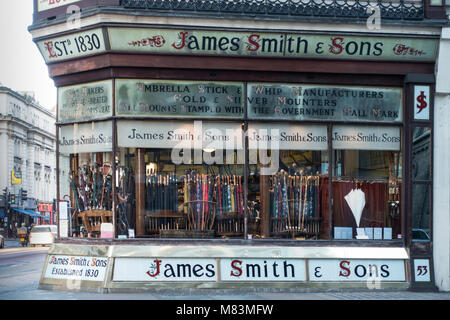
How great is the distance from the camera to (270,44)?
40.2ft

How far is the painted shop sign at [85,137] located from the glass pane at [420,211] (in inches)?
253

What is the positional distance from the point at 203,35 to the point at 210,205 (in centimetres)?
357

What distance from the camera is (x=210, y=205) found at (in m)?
12.9

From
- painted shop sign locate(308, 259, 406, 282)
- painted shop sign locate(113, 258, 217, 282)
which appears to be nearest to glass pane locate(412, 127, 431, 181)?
painted shop sign locate(308, 259, 406, 282)

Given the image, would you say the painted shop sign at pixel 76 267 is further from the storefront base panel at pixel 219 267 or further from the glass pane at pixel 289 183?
the glass pane at pixel 289 183

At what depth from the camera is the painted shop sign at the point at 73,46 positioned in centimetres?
1205

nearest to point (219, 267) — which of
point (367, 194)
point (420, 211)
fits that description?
point (367, 194)

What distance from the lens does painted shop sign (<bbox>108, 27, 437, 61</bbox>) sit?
471 inches

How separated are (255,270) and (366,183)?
3232mm

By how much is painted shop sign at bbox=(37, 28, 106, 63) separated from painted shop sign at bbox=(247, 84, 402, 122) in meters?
3.20

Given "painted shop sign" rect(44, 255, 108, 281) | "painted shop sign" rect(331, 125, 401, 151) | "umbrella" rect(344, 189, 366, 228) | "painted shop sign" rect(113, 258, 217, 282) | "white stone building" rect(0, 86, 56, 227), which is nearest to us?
"painted shop sign" rect(113, 258, 217, 282)

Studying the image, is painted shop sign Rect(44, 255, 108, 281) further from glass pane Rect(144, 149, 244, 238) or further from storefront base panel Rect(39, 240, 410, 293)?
glass pane Rect(144, 149, 244, 238)
